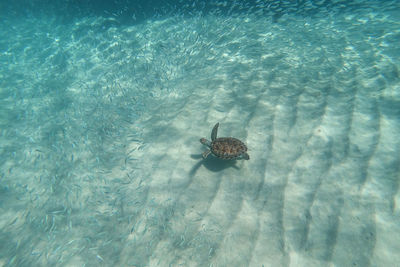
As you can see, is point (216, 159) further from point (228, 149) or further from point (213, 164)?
point (228, 149)

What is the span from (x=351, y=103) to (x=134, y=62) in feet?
31.9

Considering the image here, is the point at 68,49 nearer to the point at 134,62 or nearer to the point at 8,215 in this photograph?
the point at 134,62

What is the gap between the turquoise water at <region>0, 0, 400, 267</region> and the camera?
145 inches

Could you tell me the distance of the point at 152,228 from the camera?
4.17 m

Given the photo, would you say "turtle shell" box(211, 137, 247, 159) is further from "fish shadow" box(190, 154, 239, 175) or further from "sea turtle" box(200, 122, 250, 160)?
"fish shadow" box(190, 154, 239, 175)

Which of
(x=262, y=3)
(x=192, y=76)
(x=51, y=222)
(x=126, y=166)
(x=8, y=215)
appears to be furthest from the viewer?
(x=262, y=3)

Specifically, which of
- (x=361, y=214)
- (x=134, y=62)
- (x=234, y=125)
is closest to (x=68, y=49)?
(x=134, y=62)

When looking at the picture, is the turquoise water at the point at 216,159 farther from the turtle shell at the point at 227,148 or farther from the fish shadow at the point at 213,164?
the turtle shell at the point at 227,148

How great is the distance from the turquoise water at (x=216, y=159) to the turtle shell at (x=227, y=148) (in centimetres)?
54

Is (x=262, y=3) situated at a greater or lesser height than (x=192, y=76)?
greater

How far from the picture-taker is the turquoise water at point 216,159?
3.69 meters

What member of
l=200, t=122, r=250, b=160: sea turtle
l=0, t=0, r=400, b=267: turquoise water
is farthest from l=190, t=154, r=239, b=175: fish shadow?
l=200, t=122, r=250, b=160: sea turtle

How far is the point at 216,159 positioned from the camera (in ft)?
16.3

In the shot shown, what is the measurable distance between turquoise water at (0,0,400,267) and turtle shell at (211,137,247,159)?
0.54 m
